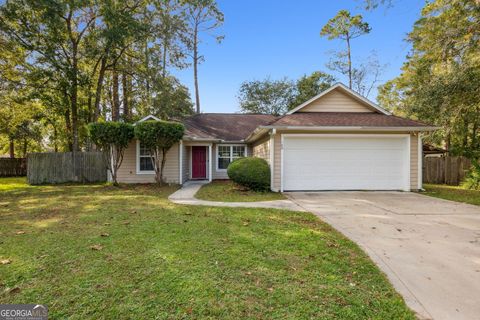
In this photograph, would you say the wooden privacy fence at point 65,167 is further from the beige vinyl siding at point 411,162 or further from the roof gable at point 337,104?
the roof gable at point 337,104

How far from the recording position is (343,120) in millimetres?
10133

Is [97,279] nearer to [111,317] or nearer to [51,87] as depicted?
[111,317]

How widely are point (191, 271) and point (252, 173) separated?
6517 millimetres

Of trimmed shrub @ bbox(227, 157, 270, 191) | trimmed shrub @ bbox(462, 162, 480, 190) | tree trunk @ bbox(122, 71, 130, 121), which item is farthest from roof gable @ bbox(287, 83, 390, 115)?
tree trunk @ bbox(122, 71, 130, 121)

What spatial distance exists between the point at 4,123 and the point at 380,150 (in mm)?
25259

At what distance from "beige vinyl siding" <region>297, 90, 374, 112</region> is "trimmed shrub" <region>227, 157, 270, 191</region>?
405cm

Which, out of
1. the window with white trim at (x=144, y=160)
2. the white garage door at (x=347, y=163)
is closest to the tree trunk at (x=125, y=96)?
the window with white trim at (x=144, y=160)

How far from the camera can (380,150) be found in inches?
384

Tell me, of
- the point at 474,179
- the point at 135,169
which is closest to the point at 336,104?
the point at 474,179

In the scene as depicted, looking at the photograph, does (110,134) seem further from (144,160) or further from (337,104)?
(337,104)

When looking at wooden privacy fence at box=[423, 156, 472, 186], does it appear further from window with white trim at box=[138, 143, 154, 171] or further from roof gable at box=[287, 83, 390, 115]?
window with white trim at box=[138, 143, 154, 171]

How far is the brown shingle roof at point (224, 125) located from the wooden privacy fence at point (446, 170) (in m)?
9.68

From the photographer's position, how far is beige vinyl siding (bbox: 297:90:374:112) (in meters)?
11.6

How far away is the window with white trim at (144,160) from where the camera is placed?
1264cm
